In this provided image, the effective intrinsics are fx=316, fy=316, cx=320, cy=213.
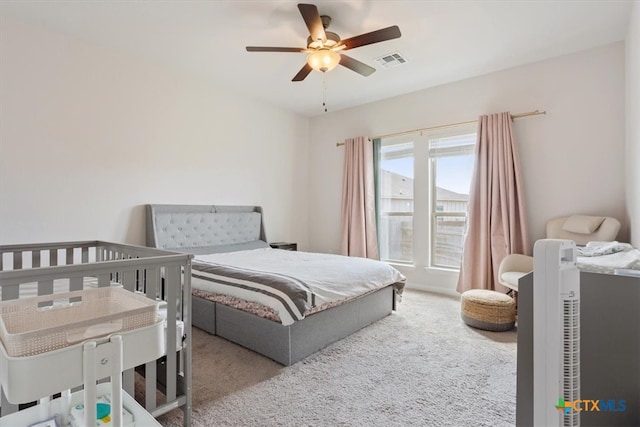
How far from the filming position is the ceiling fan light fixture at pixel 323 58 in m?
2.74

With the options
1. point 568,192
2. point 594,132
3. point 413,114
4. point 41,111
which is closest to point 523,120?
point 594,132

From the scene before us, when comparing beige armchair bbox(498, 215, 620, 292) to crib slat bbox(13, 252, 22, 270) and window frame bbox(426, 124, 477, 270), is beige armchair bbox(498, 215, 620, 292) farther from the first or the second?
crib slat bbox(13, 252, 22, 270)

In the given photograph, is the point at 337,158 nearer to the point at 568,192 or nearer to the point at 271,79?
the point at 271,79

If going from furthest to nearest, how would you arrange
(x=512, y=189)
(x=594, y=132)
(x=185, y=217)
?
(x=185, y=217) → (x=512, y=189) → (x=594, y=132)

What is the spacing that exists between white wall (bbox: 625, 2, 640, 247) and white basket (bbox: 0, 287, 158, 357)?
11.0 ft

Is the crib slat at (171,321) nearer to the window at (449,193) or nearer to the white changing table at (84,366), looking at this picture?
the white changing table at (84,366)

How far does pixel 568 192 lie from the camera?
11.3ft

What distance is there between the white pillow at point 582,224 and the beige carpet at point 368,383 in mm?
1268

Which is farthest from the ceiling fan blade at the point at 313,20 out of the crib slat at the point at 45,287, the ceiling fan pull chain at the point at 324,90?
the crib slat at the point at 45,287

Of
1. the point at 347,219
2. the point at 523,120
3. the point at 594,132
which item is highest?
the point at 523,120

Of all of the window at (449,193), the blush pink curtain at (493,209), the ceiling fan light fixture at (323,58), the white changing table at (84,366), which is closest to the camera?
the white changing table at (84,366)

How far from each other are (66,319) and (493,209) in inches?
157

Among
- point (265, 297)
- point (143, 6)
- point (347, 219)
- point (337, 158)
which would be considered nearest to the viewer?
point (265, 297)

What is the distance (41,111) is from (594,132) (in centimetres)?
550
